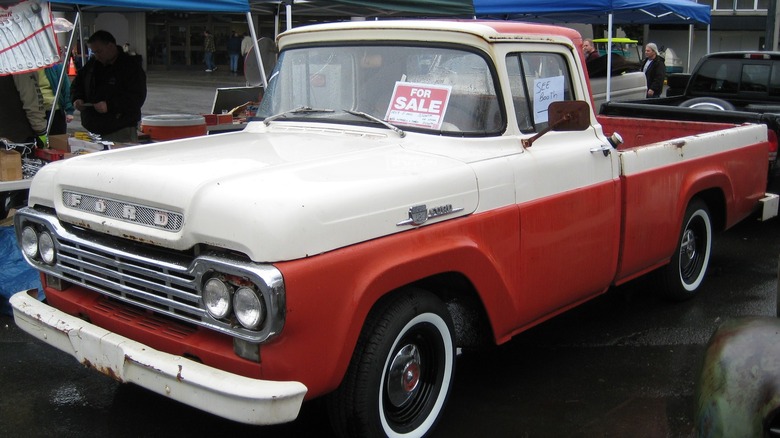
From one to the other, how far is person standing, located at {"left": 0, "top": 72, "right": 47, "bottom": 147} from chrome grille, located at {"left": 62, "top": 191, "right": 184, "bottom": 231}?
161 inches

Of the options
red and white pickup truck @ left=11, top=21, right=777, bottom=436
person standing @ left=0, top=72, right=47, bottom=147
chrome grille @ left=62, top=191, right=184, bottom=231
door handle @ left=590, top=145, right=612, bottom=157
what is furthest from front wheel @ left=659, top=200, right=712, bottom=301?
person standing @ left=0, top=72, right=47, bottom=147

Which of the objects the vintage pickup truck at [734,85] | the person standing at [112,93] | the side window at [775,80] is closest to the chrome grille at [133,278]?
the person standing at [112,93]

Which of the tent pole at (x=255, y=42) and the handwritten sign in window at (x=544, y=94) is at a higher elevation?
the tent pole at (x=255, y=42)

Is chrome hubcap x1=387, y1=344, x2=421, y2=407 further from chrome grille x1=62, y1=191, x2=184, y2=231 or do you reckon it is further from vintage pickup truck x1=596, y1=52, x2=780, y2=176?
vintage pickup truck x1=596, y1=52, x2=780, y2=176

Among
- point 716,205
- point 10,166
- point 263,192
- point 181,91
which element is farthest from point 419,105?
point 181,91

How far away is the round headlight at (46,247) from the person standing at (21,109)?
3846 mm

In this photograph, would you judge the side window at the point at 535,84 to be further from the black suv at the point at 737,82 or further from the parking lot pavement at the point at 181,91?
the parking lot pavement at the point at 181,91

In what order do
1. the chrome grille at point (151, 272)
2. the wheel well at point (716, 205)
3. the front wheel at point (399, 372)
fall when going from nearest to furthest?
the chrome grille at point (151, 272) < the front wheel at point (399, 372) < the wheel well at point (716, 205)

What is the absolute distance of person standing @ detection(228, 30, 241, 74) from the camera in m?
31.3

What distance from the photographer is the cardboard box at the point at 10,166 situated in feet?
19.0

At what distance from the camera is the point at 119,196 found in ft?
10.9

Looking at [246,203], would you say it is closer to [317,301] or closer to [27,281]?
[317,301]

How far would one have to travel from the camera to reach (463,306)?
3867 millimetres

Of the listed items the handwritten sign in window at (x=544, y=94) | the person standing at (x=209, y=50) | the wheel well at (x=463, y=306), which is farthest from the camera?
the person standing at (x=209, y=50)
